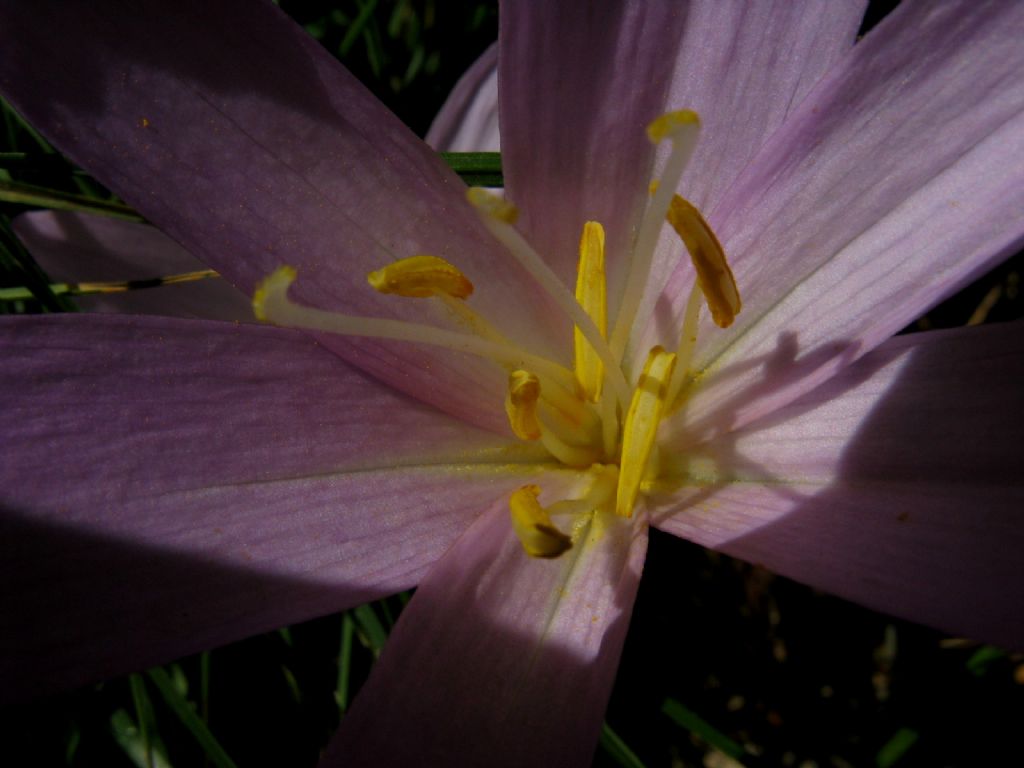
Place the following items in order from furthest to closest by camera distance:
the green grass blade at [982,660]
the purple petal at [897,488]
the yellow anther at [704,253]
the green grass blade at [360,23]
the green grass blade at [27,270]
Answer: the green grass blade at [360,23], the green grass blade at [982,660], the green grass blade at [27,270], the yellow anther at [704,253], the purple petal at [897,488]

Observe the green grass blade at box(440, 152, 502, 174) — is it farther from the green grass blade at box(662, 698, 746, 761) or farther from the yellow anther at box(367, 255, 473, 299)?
the green grass blade at box(662, 698, 746, 761)

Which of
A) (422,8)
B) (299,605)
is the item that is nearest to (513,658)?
(299,605)

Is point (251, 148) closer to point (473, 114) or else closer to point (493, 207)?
point (493, 207)

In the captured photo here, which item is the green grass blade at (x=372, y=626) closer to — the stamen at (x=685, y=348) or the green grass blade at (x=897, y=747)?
the stamen at (x=685, y=348)

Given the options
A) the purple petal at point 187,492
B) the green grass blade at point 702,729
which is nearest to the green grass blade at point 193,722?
the purple petal at point 187,492

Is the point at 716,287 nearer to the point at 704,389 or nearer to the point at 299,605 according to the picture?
the point at 704,389

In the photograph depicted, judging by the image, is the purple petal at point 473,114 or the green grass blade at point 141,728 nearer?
the green grass blade at point 141,728

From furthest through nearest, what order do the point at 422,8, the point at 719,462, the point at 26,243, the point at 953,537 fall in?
1. the point at 422,8
2. the point at 26,243
3. the point at 719,462
4. the point at 953,537
